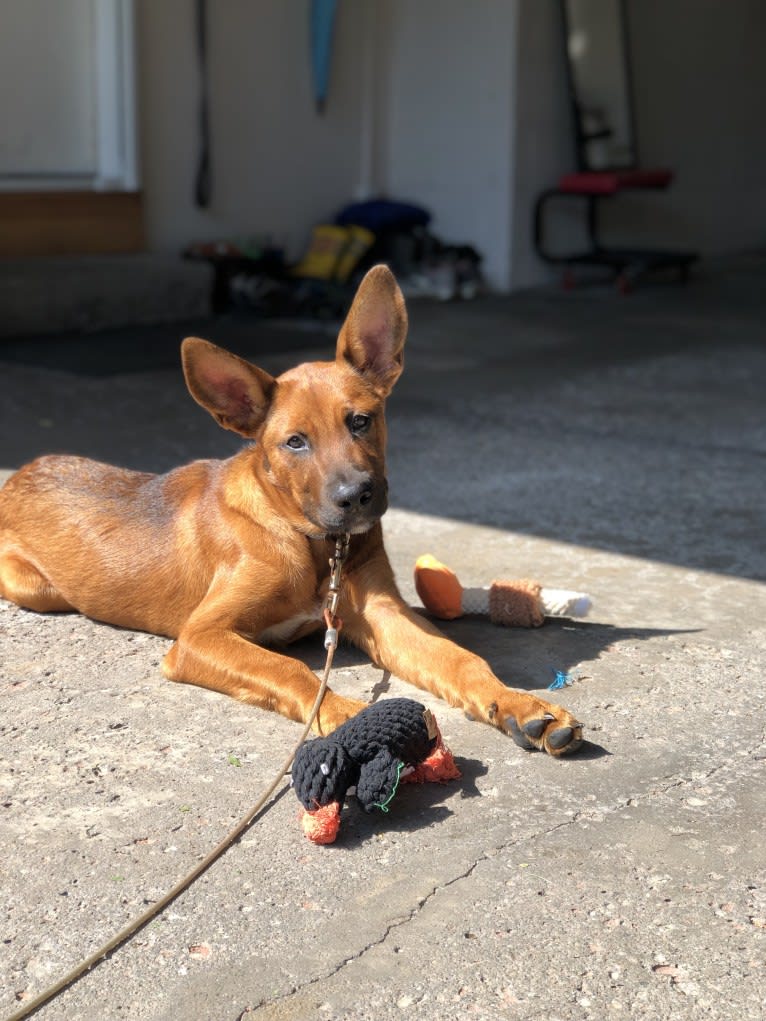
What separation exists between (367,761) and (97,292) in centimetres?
753

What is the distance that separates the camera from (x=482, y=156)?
474 inches

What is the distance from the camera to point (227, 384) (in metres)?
3.76

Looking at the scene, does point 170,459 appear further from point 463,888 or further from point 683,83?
point 683,83

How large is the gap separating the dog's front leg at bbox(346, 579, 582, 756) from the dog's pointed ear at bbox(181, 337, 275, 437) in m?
0.62

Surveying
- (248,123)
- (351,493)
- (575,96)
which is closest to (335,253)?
(248,123)

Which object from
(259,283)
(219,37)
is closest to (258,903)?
(259,283)

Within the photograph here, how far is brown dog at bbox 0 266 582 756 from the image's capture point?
3516mm

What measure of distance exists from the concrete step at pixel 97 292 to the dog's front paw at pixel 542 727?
7.02 m

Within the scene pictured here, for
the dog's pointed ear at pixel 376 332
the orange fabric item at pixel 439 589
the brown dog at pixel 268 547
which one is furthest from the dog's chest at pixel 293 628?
the dog's pointed ear at pixel 376 332

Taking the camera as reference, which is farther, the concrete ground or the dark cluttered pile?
the dark cluttered pile

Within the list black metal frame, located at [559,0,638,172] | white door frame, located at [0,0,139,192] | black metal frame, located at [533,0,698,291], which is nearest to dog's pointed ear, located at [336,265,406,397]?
white door frame, located at [0,0,139,192]

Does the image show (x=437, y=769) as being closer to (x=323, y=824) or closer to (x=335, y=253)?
(x=323, y=824)

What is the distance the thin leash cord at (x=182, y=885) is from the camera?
2391 mm

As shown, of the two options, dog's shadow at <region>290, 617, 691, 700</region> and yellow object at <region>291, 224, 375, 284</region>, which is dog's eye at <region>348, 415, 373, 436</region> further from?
yellow object at <region>291, 224, 375, 284</region>
